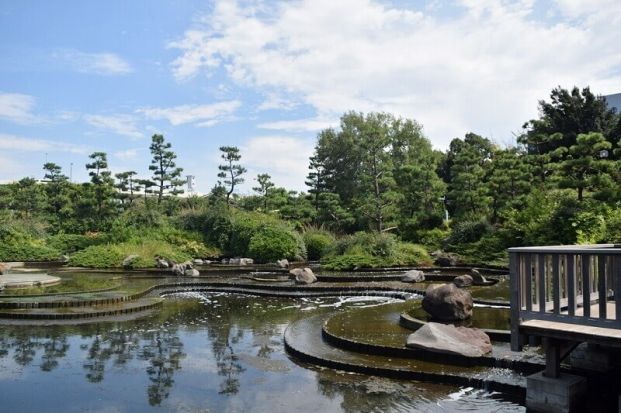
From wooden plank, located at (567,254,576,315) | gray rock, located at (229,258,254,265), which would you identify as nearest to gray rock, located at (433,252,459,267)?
gray rock, located at (229,258,254,265)

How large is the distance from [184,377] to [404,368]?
353cm

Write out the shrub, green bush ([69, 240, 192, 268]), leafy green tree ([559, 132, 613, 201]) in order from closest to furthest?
leafy green tree ([559, 132, 613, 201]) → green bush ([69, 240, 192, 268]) → the shrub

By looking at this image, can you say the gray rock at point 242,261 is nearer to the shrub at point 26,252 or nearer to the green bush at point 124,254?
Answer: the green bush at point 124,254

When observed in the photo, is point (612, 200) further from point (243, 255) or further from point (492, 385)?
point (243, 255)

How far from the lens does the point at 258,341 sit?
10438 mm

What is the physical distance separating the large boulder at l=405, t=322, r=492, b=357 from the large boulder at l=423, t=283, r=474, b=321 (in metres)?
1.69

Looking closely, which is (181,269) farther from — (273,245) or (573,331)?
(573,331)

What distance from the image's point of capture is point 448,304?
1045cm

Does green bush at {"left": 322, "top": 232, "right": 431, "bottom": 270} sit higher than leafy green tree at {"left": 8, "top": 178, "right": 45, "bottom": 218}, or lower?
lower

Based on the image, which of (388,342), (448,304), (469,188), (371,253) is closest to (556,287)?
(388,342)

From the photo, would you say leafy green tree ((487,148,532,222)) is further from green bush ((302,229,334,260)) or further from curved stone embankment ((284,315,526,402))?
curved stone embankment ((284,315,526,402))

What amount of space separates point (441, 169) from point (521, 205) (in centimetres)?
1803

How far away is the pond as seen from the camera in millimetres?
6770

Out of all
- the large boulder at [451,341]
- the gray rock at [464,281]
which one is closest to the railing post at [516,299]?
the large boulder at [451,341]
